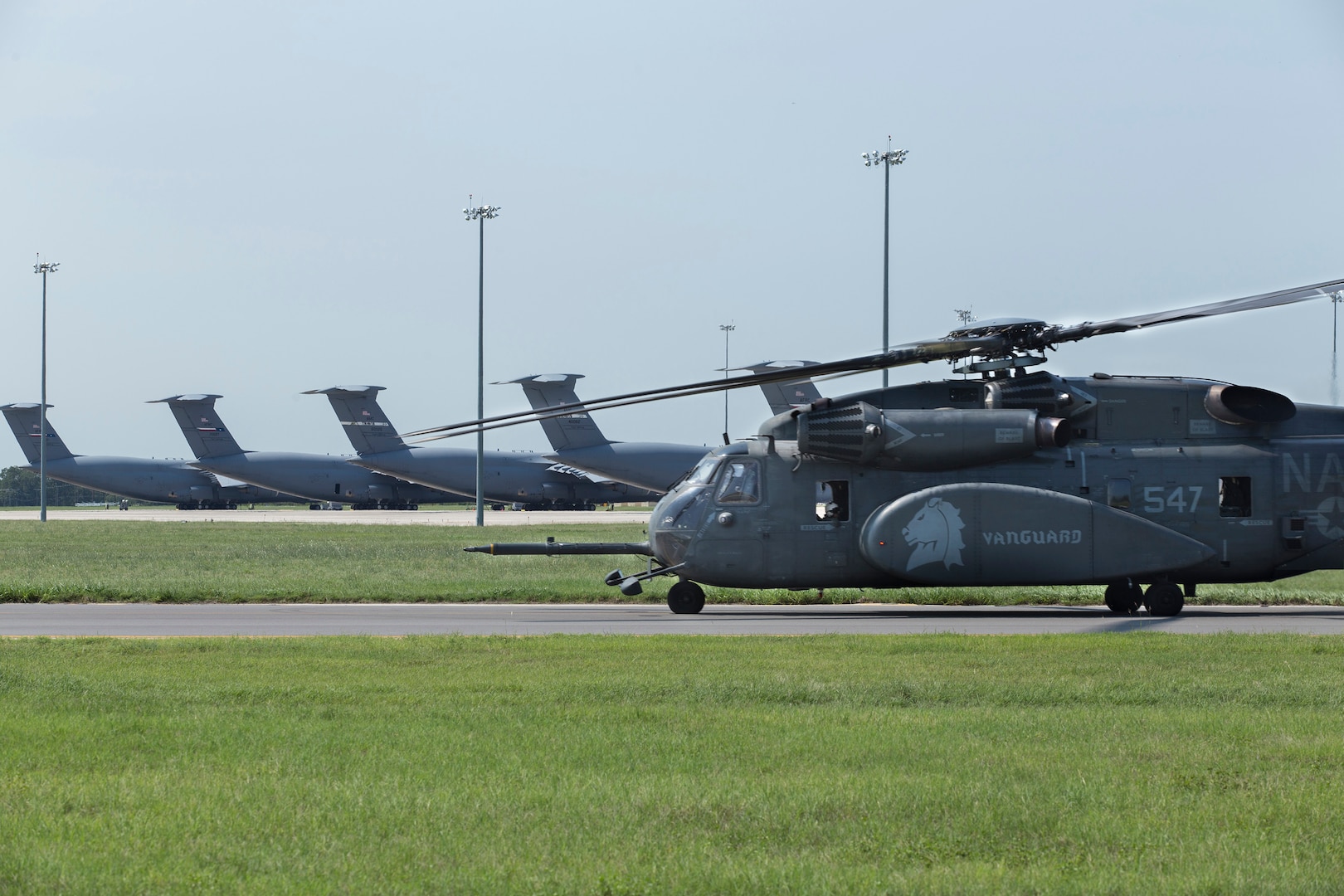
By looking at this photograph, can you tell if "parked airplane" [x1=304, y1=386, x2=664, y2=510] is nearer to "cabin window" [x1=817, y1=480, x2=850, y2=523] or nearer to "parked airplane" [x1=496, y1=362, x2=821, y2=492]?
"parked airplane" [x1=496, y1=362, x2=821, y2=492]

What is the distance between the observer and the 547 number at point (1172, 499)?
60.6 feet

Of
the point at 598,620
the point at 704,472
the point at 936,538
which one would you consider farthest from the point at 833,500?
the point at 598,620

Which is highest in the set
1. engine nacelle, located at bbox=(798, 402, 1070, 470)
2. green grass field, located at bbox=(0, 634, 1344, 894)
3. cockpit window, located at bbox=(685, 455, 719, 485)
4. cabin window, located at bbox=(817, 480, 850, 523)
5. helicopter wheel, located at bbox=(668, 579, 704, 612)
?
engine nacelle, located at bbox=(798, 402, 1070, 470)

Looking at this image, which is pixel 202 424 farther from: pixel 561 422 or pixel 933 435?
pixel 933 435

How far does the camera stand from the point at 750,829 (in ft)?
20.5

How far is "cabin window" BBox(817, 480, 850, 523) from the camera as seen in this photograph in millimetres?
18969

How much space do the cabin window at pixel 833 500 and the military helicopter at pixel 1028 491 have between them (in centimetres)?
2

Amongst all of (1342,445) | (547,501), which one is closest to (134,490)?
(547,501)

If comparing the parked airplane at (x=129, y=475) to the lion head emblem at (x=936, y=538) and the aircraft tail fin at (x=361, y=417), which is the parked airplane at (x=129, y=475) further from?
the lion head emblem at (x=936, y=538)

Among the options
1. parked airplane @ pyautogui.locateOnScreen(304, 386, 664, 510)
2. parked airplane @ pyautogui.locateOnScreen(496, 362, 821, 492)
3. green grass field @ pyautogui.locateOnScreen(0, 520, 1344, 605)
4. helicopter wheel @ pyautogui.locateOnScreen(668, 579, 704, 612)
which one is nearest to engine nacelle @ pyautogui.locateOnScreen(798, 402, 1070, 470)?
helicopter wheel @ pyautogui.locateOnScreen(668, 579, 704, 612)

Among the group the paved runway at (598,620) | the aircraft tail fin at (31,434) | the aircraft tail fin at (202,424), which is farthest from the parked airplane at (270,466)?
the paved runway at (598,620)

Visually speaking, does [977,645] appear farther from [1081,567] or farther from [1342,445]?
[1342,445]

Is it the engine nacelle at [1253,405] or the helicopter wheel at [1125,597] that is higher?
the engine nacelle at [1253,405]

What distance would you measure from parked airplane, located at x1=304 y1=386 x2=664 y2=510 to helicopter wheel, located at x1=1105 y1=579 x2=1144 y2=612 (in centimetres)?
6166
